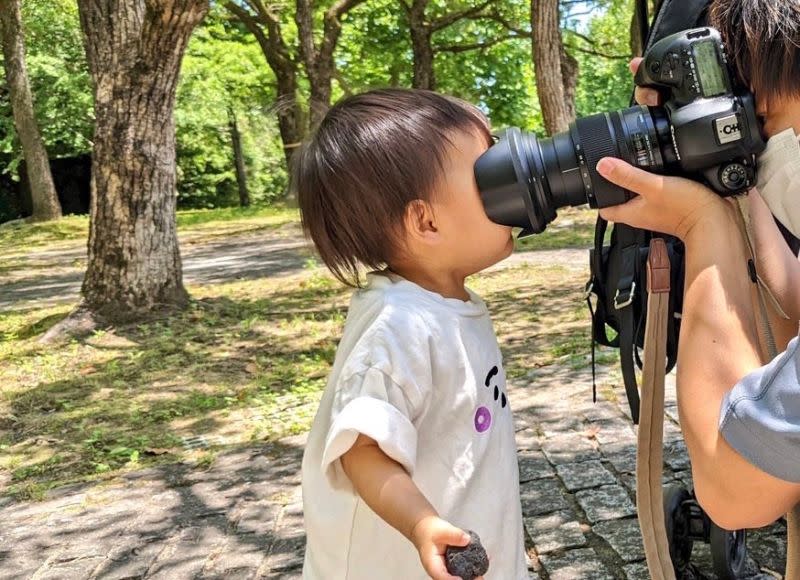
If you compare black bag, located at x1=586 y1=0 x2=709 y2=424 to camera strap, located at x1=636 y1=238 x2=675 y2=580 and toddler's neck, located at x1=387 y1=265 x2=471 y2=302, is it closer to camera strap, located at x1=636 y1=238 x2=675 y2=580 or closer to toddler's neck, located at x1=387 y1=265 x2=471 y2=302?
camera strap, located at x1=636 y1=238 x2=675 y2=580

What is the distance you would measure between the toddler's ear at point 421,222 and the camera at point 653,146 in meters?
0.10

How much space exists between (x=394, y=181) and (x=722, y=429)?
66 cm

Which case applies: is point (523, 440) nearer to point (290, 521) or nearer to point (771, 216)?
point (290, 521)

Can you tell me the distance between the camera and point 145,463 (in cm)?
354

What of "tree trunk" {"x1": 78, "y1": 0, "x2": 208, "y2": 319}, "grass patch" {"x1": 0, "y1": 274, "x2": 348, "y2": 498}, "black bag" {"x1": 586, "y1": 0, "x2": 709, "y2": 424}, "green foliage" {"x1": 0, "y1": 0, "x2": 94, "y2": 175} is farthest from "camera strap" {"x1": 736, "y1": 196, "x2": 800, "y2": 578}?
"green foliage" {"x1": 0, "y1": 0, "x2": 94, "y2": 175}

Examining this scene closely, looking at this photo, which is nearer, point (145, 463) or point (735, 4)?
point (735, 4)

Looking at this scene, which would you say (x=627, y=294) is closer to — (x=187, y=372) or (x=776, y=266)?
(x=776, y=266)

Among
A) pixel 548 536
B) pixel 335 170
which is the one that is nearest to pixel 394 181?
pixel 335 170

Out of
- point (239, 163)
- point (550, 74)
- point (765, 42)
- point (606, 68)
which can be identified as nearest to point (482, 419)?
point (765, 42)

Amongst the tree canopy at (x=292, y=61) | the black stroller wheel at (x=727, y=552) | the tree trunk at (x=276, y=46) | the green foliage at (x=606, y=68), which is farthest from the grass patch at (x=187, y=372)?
the green foliage at (x=606, y=68)

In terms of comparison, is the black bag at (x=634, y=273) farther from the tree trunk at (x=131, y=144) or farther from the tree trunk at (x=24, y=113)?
the tree trunk at (x=24, y=113)

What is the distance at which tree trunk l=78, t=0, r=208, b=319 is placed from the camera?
17.8 feet

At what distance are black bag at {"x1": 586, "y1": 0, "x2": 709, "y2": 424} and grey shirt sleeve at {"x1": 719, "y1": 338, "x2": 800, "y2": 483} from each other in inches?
23.8

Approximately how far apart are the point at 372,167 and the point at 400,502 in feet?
1.89
